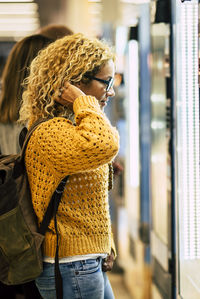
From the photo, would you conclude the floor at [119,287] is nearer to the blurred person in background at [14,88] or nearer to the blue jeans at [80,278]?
the blurred person in background at [14,88]

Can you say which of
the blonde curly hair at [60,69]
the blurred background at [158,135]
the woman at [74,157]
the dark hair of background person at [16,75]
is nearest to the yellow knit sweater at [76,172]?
the woman at [74,157]

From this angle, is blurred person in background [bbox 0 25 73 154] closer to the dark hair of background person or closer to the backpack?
the dark hair of background person

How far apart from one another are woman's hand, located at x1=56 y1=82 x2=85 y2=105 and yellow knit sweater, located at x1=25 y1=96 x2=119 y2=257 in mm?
35

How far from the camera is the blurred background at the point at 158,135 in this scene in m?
2.47

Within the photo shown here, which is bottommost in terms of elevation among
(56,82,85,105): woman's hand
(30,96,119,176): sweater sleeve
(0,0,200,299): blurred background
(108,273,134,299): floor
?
(108,273,134,299): floor

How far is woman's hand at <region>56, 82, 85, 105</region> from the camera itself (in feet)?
5.77

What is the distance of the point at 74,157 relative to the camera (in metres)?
1.61

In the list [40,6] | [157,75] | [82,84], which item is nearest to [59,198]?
[82,84]

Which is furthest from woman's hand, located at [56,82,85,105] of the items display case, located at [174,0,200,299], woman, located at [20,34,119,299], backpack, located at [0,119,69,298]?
display case, located at [174,0,200,299]

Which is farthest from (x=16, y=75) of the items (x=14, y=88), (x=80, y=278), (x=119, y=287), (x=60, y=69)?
(x=119, y=287)

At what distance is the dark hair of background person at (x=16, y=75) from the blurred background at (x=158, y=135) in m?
0.39

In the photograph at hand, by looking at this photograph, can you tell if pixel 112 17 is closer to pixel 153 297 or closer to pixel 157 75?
pixel 157 75

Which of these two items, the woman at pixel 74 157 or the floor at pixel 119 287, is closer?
the woman at pixel 74 157

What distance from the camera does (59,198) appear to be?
5.50ft
